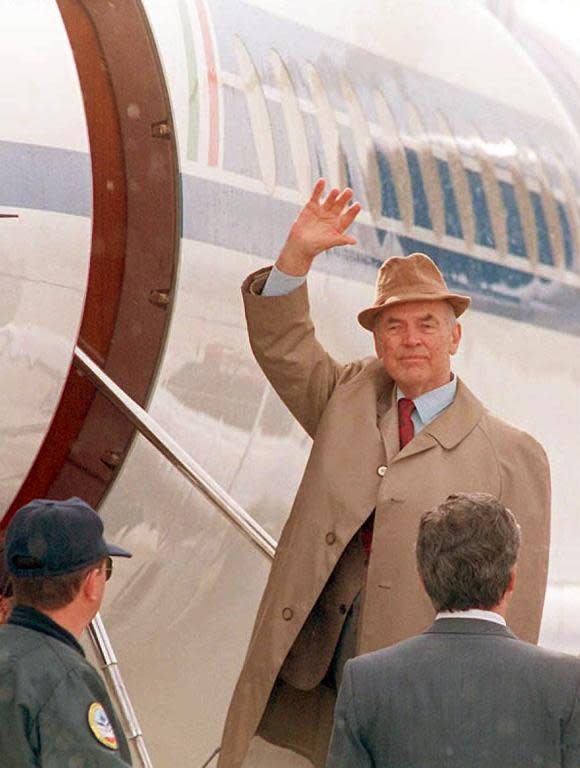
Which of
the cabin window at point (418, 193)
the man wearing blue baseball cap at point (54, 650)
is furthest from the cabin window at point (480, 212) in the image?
the man wearing blue baseball cap at point (54, 650)

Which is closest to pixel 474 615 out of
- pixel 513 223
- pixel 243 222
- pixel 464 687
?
pixel 464 687

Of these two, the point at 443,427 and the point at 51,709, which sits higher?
the point at 443,427

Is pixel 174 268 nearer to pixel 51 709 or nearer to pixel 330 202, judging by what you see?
pixel 330 202

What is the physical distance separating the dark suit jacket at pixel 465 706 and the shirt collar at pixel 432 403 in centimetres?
163

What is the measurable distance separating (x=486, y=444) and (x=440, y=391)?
0.22 meters

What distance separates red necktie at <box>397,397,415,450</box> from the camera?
5777 mm

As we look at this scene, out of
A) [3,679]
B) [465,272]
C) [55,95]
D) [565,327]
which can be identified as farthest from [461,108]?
[3,679]

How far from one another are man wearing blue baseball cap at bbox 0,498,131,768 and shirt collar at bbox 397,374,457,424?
154cm

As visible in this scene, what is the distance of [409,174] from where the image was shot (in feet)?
26.6

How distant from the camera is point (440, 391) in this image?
19.1ft

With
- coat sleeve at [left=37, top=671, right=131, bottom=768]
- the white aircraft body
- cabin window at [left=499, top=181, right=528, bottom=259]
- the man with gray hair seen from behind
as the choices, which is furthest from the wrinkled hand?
cabin window at [left=499, top=181, right=528, bottom=259]

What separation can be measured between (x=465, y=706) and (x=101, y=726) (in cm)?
74

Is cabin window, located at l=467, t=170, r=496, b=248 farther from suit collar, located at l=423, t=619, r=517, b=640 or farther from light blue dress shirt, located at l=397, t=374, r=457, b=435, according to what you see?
suit collar, located at l=423, t=619, r=517, b=640

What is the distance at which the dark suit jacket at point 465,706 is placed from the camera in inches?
162
